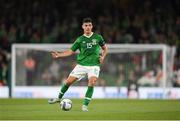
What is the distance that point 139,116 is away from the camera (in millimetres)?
17625

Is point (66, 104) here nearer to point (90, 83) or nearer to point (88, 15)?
point (90, 83)

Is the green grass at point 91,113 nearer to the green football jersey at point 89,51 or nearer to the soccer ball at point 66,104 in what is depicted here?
the soccer ball at point 66,104

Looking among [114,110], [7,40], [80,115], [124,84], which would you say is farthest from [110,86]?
[80,115]

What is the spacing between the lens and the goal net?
105 feet

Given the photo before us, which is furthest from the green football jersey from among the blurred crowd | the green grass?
the blurred crowd

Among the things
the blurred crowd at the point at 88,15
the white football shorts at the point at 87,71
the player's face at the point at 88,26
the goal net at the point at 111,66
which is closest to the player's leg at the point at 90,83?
the white football shorts at the point at 87,71

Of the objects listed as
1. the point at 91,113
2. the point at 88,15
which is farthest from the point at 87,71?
the point at 88,15

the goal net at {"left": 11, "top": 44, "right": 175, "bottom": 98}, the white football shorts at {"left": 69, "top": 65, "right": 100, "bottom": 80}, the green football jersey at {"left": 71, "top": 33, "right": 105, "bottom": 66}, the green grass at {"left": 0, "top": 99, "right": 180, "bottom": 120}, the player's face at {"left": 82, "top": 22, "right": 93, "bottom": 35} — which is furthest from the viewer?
the goal net at {"left": 11, "top": 44, "right": 175, "bottom": 98}

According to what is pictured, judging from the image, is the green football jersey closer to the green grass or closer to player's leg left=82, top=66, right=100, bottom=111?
player's leg left=82, top=66, right=100, bottom=111

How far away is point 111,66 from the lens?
32469 millimetres

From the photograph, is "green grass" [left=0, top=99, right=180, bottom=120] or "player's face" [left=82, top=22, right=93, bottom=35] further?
"player's face" [left=82, top=22, right=93, bottom=35]

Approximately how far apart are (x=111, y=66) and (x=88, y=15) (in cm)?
515

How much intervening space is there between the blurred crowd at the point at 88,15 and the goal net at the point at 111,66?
2.70 feet

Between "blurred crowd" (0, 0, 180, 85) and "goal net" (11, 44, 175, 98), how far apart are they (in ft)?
2.70
